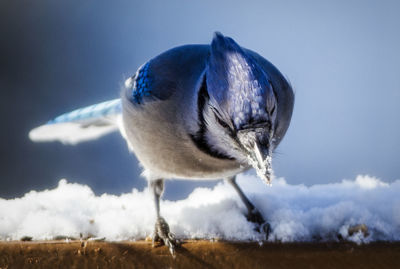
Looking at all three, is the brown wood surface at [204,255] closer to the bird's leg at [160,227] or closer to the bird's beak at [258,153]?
the bird's leg at [160,227]

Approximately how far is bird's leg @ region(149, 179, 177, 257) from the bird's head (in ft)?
0.73

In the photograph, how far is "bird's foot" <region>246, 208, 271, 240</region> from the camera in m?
0.78

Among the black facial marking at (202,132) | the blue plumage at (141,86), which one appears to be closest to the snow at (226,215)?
the black facial marking at (202,132)

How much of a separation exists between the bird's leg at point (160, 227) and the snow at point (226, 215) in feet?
0.07

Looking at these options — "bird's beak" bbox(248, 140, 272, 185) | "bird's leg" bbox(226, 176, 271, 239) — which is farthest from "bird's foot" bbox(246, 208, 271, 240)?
"bird's beak" bbox(248, 140, 272, 185)

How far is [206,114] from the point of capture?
788 mm

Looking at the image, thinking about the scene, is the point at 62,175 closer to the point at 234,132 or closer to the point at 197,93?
the point at 197,93

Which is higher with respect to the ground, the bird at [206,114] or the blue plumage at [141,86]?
the blue plumage at [141,86]

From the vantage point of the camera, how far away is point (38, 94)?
2.27 m

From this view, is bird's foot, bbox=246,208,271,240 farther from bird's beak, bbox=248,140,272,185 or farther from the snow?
bird's beak, bbox=248,140,272,185

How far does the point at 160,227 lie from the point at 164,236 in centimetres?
13

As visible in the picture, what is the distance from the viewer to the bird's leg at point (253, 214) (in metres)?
0.80

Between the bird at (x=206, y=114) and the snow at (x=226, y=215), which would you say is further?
the snow at (x=226, y=215)

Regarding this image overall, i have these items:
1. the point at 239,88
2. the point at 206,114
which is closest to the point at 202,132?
the point at 206,114
